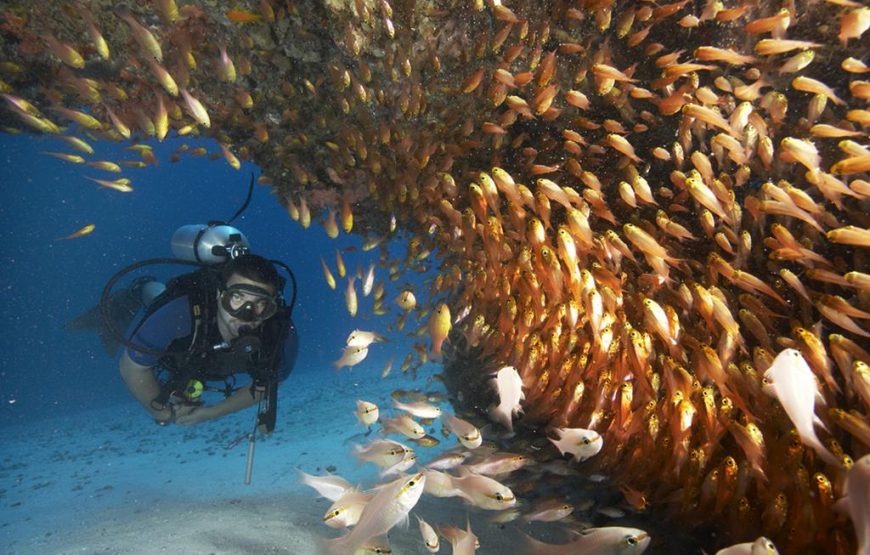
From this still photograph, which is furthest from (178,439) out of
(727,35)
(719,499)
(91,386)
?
(91,386)

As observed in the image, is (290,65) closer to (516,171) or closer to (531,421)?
(516,171)

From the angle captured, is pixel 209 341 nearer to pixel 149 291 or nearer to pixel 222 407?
pixel 222 407

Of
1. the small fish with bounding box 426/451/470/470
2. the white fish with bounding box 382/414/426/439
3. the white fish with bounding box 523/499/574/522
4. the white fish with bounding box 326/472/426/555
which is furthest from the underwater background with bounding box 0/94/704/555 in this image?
the white fish with bounding box 326/472/426/555

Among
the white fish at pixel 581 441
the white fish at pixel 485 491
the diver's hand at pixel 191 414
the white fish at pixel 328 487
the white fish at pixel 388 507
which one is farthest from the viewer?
the diver's hand at pixel 191 414

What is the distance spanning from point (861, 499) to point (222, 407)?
20.4 feet

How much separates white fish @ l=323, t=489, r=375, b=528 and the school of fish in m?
0.04

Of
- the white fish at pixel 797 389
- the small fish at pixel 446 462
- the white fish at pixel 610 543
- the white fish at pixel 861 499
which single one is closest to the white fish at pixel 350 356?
the small fish at pixel 446 462

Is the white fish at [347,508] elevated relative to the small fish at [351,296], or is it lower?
lower

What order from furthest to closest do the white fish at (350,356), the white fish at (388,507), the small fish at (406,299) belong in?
1. the small fish at (406,299)
2. the white fish at (350,356)
3. the white fish at (388,507)

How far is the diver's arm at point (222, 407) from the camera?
5.76m

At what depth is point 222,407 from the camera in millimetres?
5852

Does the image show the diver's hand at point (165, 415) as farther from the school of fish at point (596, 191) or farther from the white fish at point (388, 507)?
the white fish at point (388, 507)

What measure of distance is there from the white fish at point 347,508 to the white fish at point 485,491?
0.68m

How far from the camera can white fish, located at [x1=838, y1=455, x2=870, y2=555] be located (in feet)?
6.35
